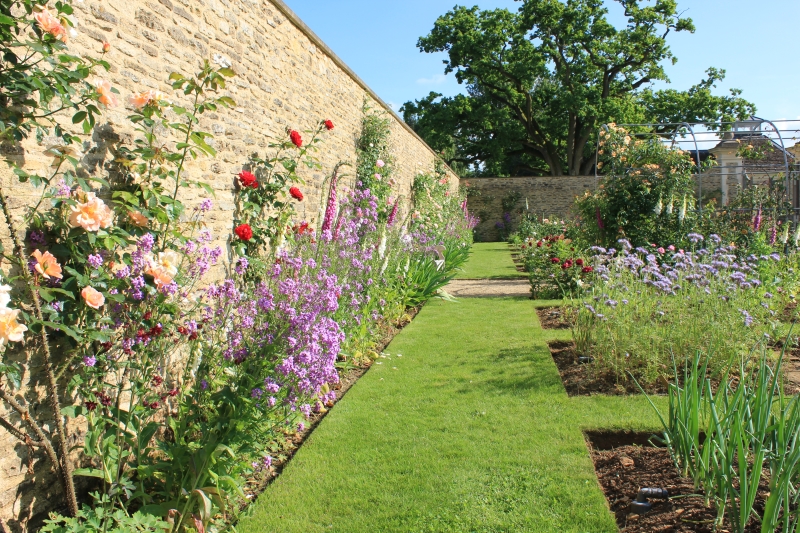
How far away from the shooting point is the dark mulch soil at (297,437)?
2910 mm

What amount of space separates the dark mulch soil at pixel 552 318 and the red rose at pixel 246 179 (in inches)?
140

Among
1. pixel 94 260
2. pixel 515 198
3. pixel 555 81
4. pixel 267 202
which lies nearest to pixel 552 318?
pixel 267 202

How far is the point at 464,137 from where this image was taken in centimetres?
2930

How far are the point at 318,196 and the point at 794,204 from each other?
8.67 metres

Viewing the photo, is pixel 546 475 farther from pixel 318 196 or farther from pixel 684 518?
pixel 318 196

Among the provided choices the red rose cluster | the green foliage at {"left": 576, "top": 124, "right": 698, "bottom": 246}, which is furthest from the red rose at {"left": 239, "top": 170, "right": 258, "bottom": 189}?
the green foliage at {"left": 576, "top": 124, "right": 698, "bottom": 246}

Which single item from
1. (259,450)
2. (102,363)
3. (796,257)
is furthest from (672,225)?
(102,363)

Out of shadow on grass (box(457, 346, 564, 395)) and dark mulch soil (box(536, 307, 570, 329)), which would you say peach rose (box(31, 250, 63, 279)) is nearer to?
shadow on grass (box(457, 346, 564, 395))

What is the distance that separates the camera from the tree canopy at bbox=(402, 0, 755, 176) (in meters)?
23.2

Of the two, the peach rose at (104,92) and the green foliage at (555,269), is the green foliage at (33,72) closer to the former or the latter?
the peach rose at (104,92)

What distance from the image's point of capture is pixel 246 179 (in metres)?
4.05

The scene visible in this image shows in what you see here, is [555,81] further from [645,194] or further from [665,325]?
[665,325]

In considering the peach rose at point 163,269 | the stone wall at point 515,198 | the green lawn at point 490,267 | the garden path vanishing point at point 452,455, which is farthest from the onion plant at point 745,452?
the stone wall at point 515,198

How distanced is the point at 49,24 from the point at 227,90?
6.19ft
